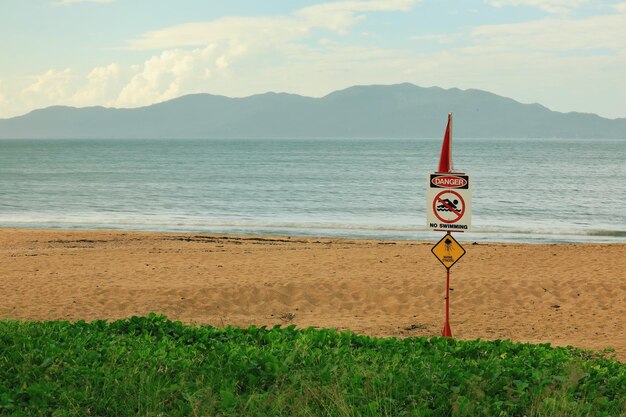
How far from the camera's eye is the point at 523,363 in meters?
6.97

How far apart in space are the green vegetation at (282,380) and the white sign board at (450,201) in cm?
239

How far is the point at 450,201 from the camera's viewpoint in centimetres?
980

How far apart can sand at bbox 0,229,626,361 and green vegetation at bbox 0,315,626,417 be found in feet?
15.0

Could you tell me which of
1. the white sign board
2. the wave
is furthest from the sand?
the wave

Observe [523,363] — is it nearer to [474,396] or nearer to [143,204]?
[474,396]

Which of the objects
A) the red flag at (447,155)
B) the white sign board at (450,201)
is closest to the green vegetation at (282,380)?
the white sign board at (450,201)

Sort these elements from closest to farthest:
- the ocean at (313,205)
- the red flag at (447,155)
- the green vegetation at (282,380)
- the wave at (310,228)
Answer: the green vegetation at (282,380) < the red flag at (447,155) < the wave at (310,228) < the ocean at (313,205)

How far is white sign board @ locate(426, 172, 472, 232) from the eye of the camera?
9.67 metres

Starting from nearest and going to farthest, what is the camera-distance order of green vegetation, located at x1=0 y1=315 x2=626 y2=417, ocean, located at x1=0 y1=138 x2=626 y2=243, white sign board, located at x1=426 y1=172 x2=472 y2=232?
green vegetation, located at x1=0 y1=315 x2=626 y2=417 < white sign board, located at x1=426 y1=172 x2=472 y2=232 < ocean, located at x1=0 y1=138 x2=626 y2=243

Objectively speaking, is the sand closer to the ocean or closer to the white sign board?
the white sign board

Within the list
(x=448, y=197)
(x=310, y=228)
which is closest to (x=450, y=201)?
(x=448, y=197)

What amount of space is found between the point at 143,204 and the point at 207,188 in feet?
46.9

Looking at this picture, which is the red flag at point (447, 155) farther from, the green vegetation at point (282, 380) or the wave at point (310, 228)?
the wave at point (310, 228)

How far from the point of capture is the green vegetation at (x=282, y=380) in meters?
5.55
